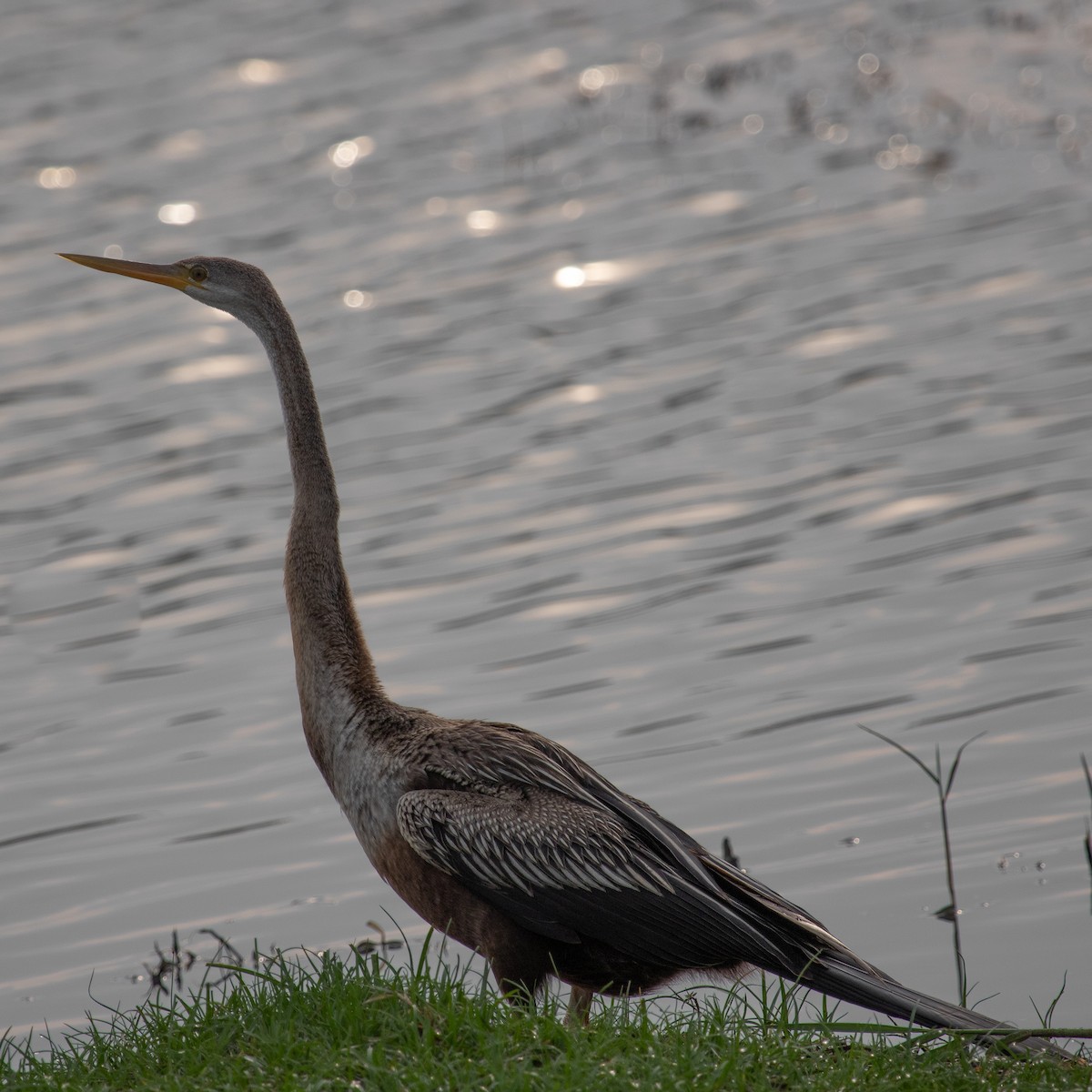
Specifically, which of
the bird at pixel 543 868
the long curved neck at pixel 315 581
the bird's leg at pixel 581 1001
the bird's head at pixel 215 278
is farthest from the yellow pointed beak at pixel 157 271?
the bird's leg at pixel 581 1001

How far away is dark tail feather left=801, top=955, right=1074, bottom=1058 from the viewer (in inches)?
188

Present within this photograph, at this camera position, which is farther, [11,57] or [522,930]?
A: [11,57]

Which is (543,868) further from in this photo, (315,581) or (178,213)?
(178,213)

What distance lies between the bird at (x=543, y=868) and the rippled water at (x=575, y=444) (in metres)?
1.45

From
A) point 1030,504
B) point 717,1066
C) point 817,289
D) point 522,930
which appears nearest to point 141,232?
point 817,289

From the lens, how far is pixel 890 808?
7824mm

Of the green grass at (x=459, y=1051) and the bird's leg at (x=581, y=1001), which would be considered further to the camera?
the bird's leg at (x=581, y=1001)

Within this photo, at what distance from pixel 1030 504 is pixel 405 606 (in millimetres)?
3646

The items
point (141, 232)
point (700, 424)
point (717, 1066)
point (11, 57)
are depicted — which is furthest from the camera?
point (11, 57)

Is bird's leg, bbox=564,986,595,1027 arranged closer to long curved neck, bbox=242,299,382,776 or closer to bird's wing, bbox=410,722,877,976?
bird's wing, bbox=410,722,877,976

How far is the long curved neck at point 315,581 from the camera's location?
580 centimetres

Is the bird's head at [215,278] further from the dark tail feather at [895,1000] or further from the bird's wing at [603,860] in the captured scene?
the dark tail feather at [895,1000]

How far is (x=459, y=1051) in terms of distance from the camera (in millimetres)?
4551

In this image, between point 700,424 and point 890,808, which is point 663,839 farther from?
point 700,424
